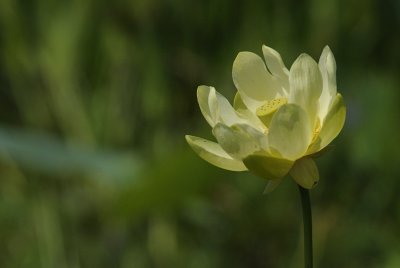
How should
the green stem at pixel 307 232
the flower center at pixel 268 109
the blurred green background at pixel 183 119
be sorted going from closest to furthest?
the green stem at pixel 307 232, the flower center at pixel 268 109, the blurred green background at pixel 183 119

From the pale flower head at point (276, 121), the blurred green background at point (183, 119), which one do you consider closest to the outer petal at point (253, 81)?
the pale flower head at point (276, 121)

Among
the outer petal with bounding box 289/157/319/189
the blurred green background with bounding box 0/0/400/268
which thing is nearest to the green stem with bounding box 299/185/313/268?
the outer petal with bounding box 289/157/319/189

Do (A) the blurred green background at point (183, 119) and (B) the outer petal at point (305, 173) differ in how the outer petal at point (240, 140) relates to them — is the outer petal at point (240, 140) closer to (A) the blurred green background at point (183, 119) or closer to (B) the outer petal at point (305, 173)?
(B) the outer petal at point (305, 173)

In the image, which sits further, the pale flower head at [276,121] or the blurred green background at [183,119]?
the blurred green background at [183,119]

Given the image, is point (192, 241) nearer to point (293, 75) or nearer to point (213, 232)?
point (213, 232)

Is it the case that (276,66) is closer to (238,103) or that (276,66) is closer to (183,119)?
(238,103)

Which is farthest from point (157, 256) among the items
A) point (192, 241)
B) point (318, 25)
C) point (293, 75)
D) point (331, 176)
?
point (293, 75)

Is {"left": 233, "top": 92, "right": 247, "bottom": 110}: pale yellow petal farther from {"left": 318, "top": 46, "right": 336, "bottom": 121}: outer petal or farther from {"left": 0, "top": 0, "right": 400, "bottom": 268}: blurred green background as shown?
{"left": 0, "top": 0, "right": 400, "bottom": 268}: blurred green background
